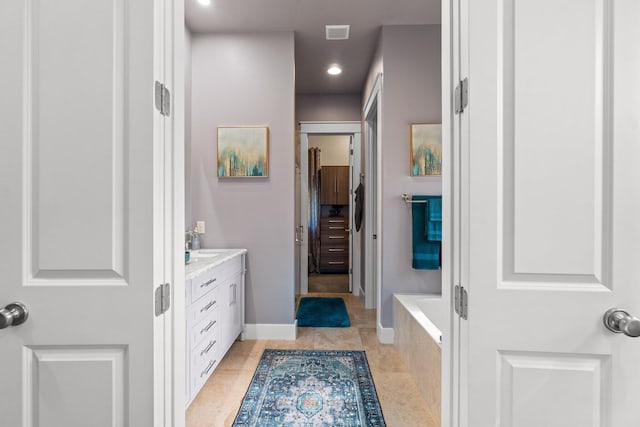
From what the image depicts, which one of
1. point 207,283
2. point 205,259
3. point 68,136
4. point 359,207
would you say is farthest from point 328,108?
point 68,136

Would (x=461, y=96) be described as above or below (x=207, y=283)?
above

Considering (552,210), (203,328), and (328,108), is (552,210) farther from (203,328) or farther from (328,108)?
(328,108)

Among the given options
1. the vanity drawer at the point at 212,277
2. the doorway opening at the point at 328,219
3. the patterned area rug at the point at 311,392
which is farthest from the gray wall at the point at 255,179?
the doorway opening at the point at 328,219

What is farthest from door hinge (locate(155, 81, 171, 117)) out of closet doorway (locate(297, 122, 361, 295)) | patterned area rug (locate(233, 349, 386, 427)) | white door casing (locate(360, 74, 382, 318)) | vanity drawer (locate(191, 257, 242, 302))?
closet doorway (locate(297, 122, 361, 295))

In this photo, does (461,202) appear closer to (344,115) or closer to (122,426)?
(122,426)

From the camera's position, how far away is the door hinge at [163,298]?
0.99 meters

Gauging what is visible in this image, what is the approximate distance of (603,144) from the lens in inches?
35.7

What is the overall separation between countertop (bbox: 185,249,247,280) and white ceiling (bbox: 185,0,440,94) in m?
2.01

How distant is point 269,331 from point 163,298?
2.28m

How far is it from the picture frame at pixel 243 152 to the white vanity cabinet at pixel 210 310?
73 cm

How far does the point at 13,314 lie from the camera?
0.92 meters

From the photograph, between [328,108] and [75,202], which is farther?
[328,108]

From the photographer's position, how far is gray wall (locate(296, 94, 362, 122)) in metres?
4.82

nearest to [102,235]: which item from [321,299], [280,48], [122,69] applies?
[122,69]
